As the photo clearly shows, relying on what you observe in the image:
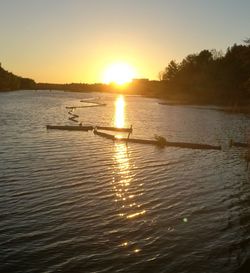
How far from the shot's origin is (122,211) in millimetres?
21328

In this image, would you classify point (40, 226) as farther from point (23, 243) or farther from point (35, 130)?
point (35, 130)

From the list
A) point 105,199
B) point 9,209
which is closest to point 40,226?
point 9,209

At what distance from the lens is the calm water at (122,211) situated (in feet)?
51.5

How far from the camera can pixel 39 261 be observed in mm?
15211

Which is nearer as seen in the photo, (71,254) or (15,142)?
(71,254)

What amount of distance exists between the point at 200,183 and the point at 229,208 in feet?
18.0

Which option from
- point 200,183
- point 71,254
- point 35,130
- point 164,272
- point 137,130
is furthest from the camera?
point 137,130

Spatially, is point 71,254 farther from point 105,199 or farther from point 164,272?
point 105,199

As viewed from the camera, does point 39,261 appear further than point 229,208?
No

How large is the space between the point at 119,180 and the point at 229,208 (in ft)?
27.7

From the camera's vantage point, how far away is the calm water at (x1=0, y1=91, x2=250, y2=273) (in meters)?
15.7

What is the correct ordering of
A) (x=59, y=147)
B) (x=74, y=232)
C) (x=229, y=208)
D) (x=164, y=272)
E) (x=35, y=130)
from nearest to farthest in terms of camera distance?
(x=164, y=272)
(x=74, y=232)
(x=229, y=208)
(x=59, y=147)
(x=35, y=130)

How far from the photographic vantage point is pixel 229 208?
22.5 meters

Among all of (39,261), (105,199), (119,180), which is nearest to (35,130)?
(119,180)
